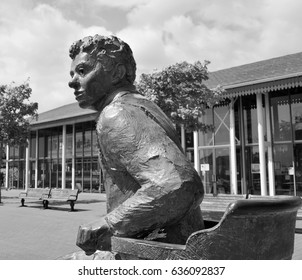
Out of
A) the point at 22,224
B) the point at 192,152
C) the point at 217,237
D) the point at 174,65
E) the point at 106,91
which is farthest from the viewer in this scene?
the point at 192,152

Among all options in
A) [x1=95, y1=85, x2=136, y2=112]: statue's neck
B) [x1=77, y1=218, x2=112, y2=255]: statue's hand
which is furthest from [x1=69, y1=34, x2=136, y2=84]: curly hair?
[x1=77, y1=218, x2=112, y2=255]: statue's hand

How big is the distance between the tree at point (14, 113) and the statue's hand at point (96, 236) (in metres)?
16.0

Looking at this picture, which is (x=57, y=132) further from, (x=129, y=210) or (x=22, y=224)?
(x=129, y=210)

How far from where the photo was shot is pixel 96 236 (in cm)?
151

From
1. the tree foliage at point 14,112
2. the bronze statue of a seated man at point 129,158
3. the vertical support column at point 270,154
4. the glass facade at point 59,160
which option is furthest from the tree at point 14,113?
the bronze statue of a seated man at point 129,158

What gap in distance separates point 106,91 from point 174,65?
31.2 feet

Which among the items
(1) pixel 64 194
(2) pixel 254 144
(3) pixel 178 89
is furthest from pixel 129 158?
(2) pixel 254 144

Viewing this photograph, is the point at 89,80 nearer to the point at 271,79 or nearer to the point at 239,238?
the point at 239,238

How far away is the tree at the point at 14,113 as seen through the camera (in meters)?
16.3

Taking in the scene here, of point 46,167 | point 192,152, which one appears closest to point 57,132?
point 46,167

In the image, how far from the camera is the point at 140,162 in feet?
4.63

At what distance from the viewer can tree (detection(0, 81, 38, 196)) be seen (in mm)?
16281

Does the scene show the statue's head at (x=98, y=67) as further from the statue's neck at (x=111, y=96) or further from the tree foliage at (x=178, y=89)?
the tree foliage at (x=178, y=89)

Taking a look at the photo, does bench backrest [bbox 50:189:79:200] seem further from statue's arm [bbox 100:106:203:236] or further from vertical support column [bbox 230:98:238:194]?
statue's arm [bbox 100:106:203:236]
